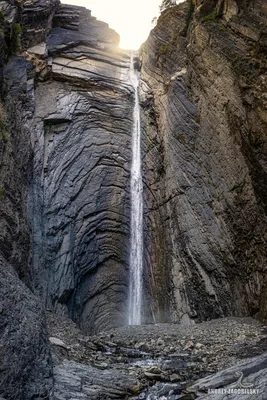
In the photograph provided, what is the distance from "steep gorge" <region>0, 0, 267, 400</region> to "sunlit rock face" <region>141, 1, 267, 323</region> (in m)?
0.06

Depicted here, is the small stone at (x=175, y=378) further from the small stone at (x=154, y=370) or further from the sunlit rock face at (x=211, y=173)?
the sunlit rock face at (x=211, y=173)

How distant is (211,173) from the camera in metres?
19.1

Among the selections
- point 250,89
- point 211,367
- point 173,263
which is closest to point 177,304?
point 173,263

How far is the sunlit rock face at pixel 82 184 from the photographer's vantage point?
63.7ft

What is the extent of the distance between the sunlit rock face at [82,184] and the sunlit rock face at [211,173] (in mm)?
2228

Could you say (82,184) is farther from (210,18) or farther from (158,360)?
(158,360)

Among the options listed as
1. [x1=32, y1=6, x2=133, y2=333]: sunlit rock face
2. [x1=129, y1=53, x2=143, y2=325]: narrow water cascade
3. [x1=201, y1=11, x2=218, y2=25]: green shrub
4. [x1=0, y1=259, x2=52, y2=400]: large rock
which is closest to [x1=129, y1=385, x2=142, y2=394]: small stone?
[x1=0, y1=259, x2=52, y2=400]: large rock

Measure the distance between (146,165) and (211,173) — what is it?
6.46 metres

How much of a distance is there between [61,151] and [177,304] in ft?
36.1

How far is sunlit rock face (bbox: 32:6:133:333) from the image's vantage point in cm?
1942

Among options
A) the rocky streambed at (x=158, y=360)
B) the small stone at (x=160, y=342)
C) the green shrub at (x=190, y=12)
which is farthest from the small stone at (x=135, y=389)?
the green shrub at (x=190, y=12)

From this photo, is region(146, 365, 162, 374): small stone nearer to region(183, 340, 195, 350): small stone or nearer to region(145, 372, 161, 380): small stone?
region(145, 372, 161, 380): small stone

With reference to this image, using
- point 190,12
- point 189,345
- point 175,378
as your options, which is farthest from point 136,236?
point 190,12

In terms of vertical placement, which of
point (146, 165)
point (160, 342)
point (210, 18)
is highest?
point (210, 18)
